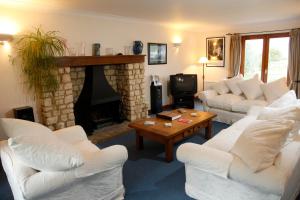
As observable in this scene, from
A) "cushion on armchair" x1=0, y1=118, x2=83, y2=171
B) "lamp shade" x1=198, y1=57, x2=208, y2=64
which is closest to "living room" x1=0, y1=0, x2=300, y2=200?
"cushion on armchair" x1=0, y1=118, x2=83, y2=171

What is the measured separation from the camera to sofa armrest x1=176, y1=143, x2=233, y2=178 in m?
1.91

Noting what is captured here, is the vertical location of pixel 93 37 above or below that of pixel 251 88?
above

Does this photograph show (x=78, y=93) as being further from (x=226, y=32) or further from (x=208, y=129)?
(x=226, y=32)

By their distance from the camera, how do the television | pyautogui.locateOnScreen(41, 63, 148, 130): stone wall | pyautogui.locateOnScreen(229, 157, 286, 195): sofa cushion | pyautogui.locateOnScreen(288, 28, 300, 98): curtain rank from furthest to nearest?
1. the television
2. pyautogui.locateOnScreen(288, 28, 300, 98): curtain
3. pyautogui.locateOnScreen(41, 63, 148, 130): stone wall
4. pyautogui.locateOnScreen(229, 157, 286, 195): sofa cushion

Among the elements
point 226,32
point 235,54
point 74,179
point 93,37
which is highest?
point 226,32

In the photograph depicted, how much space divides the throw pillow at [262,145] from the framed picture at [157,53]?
4.08m

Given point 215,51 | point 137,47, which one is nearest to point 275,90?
point 215,51

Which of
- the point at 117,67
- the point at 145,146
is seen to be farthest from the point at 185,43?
the point at 145,146

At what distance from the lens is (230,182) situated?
6.48 feet

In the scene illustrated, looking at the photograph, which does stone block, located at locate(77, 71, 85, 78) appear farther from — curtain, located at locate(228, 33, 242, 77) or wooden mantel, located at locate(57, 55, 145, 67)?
curtain, located at locate(228, 33, 242, 77)

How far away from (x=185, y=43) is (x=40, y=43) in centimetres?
443

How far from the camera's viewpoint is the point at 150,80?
5754 mm

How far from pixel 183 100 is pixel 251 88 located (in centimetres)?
190

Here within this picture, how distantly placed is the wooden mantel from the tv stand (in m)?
1.58
